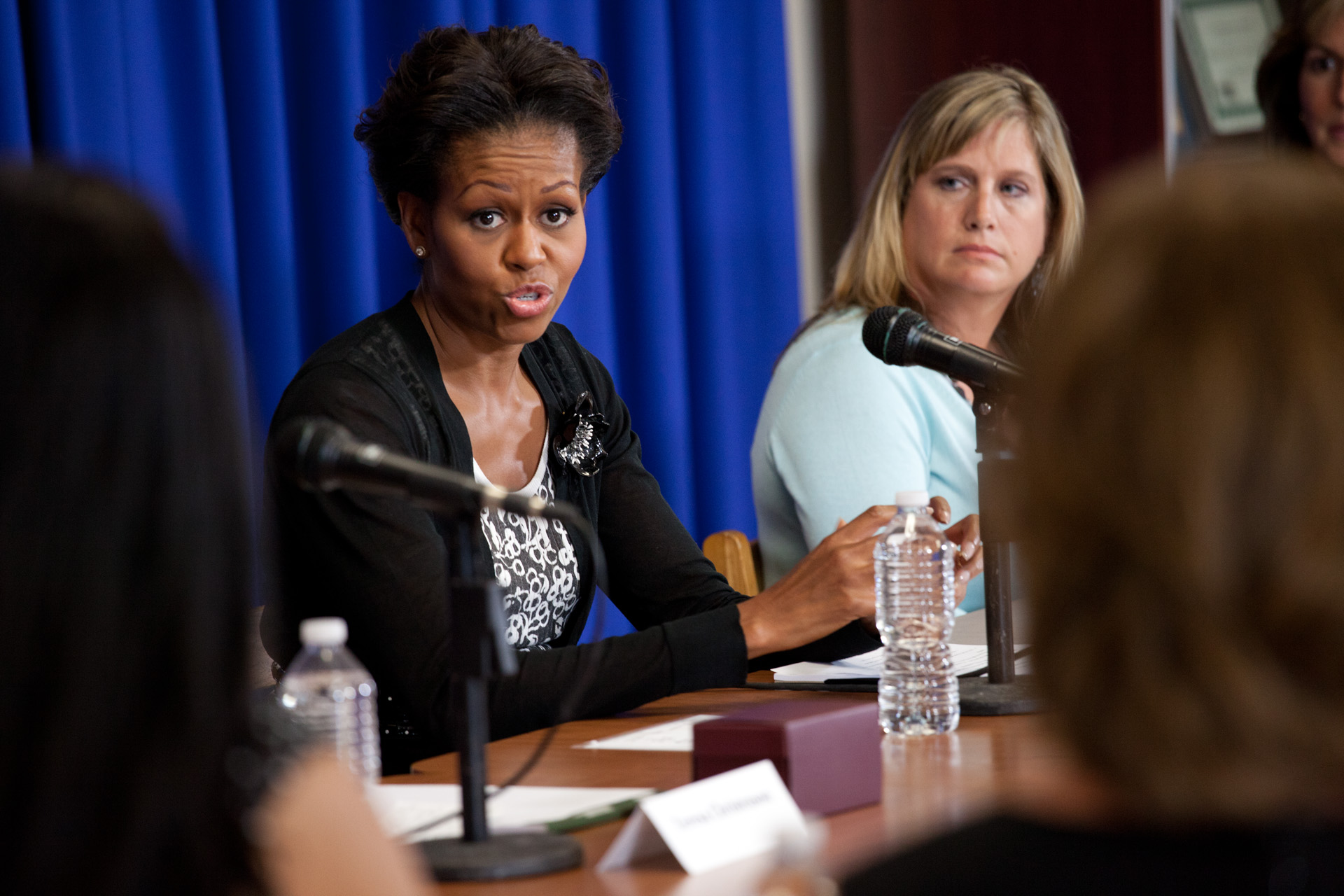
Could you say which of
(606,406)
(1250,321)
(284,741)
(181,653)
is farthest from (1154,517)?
(606,406)

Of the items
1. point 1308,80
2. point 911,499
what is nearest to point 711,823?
point 911,499

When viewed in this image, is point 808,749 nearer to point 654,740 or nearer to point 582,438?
point 654,740

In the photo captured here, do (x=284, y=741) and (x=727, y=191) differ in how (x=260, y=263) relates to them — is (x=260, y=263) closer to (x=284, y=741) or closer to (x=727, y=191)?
(x=284, y=741)

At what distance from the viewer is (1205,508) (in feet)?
1.89

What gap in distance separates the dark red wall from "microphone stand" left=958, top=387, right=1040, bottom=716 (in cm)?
172

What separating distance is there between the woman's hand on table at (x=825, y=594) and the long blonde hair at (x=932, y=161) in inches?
35.7

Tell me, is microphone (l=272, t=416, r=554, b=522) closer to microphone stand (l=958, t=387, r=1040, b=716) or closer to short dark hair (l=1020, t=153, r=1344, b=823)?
short dark hair (l=1020, t=153, r=1344, b=823)

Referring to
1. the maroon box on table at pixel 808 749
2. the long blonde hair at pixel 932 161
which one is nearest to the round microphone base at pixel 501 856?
the maroon box on table at pixel 808 749

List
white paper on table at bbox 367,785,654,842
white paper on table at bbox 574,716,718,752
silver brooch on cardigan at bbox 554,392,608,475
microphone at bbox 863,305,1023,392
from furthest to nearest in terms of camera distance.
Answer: silver brooch on cardigan at bbox 554,392,608,475
microphone at bbox 863,305,1023,392
white paper on table at bbox 574,716,718,752
white paper on table at bbox 367,785,654,842

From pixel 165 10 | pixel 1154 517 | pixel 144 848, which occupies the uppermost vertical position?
pixel 165 10

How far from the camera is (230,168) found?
2.22 metres

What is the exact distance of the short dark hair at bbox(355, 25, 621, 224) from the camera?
6.32 ft

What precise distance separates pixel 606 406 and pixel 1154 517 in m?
1.65

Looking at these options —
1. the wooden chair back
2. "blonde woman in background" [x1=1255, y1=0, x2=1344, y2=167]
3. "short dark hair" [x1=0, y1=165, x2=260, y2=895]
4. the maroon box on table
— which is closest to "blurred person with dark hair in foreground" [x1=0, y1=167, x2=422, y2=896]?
"short dark hair" [x1=0, y1=165, x2=260, y2=895]
